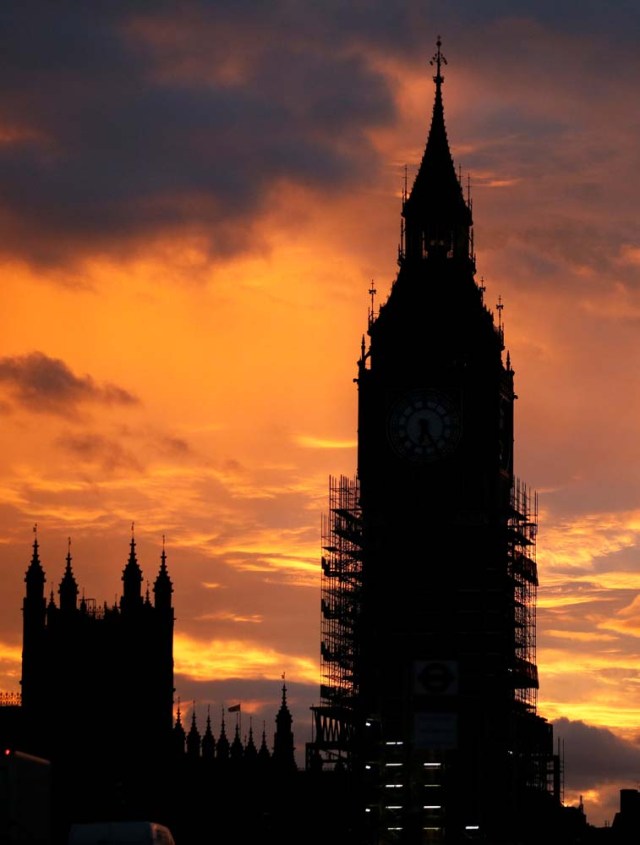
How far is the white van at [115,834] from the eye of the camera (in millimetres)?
109438

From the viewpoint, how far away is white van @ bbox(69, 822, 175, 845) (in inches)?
4309

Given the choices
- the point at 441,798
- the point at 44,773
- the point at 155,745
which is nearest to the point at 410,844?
the point at 441,798

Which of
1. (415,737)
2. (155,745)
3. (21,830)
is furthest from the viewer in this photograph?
(155,745)

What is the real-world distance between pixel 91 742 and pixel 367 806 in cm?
1877

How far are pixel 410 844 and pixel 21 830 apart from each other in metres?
85.5

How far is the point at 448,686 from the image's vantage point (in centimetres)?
19112

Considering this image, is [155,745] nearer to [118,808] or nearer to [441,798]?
[441,798]

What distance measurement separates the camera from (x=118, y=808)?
157000mm

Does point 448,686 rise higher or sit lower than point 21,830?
higher

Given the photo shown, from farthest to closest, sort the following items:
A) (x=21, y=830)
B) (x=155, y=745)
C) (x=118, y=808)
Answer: (x=155, y=745) < (x=118, y=808) < (x=21, y=830)

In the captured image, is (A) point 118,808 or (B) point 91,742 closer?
Result: (A) point 118,808

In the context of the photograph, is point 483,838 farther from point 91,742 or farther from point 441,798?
point 91,742

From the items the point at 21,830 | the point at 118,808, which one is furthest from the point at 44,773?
the point at 118,808

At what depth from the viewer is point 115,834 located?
360 feet
